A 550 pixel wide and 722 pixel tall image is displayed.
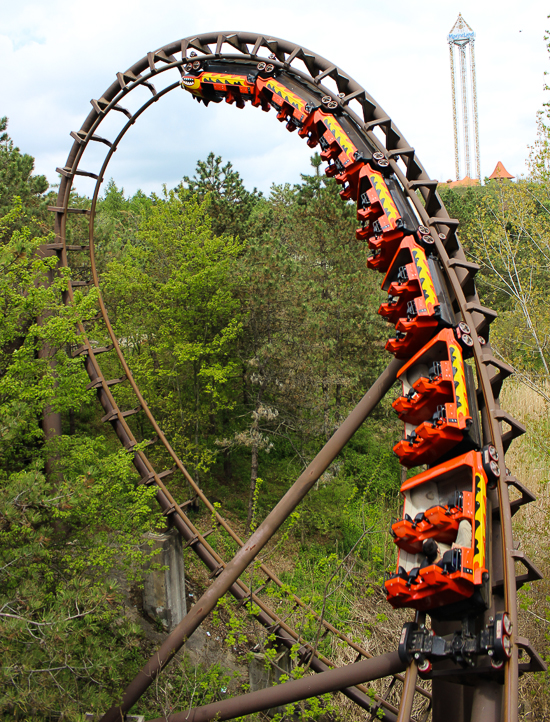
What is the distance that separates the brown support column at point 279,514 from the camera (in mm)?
6609

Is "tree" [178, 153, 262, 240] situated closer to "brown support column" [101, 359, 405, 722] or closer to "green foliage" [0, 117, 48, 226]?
"green foliage" [0, 117, 48, 226]

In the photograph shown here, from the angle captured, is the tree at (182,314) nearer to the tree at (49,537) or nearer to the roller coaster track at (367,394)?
the roller coaster track at (367,394)

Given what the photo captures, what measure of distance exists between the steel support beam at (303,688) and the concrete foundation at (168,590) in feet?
13.6

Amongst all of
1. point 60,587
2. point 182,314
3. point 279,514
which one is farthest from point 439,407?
point 182,314

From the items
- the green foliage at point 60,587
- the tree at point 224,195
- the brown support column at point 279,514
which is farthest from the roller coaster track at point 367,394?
the tree at point 224,195

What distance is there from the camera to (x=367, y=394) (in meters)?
6.70

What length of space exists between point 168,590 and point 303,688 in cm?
624

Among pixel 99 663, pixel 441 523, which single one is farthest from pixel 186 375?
pixel 441 523

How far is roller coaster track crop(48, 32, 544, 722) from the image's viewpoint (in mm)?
4582

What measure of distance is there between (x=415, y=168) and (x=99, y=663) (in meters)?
7.06

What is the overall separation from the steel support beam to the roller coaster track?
2 cm

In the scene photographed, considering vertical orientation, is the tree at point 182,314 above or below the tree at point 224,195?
below

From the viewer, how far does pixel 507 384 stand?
60.8 feet

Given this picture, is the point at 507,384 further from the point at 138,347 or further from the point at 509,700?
the point at 509,700
